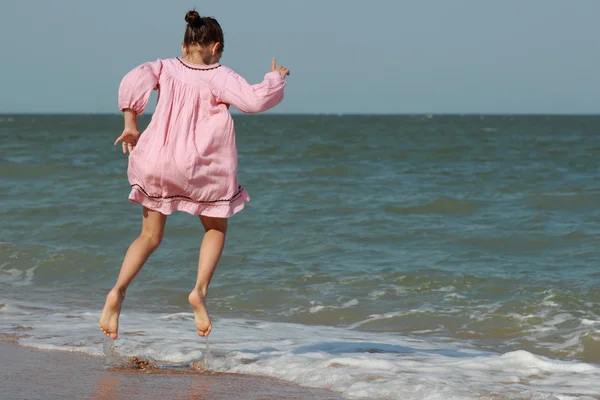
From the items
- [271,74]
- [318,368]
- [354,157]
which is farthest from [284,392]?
[354,157]

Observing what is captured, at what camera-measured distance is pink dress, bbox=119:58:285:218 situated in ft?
12.0

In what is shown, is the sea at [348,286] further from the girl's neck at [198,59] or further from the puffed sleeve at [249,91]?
the girl's neck at [198,59]

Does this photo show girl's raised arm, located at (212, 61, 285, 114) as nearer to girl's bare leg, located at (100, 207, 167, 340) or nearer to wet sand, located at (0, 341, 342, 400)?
girl's bare leg, located at (100, 207, 167, 340)

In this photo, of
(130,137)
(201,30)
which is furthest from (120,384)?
(201,30)

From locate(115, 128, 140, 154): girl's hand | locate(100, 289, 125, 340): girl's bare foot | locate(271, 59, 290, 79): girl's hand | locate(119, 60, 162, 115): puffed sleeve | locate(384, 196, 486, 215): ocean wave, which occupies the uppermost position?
locate(271, 59, 290, 79): girl's hand

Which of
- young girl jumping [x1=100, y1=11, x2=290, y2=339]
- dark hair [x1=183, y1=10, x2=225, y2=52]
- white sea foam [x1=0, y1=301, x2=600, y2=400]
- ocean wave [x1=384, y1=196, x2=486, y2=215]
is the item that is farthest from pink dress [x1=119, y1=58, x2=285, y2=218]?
ocean wave [x1=384, y1=196, x2=486, y2=215]

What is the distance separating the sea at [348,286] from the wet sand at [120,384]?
0.20m

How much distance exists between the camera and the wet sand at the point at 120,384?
335cm

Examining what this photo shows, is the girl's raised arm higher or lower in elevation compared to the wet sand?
higher

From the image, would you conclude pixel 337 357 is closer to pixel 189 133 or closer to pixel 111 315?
pixel 111 315

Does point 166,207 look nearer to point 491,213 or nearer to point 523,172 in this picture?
point 491,213

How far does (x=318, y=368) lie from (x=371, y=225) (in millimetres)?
6006

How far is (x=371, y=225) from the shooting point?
32.4ft

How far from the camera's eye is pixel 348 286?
6695 millimetres
